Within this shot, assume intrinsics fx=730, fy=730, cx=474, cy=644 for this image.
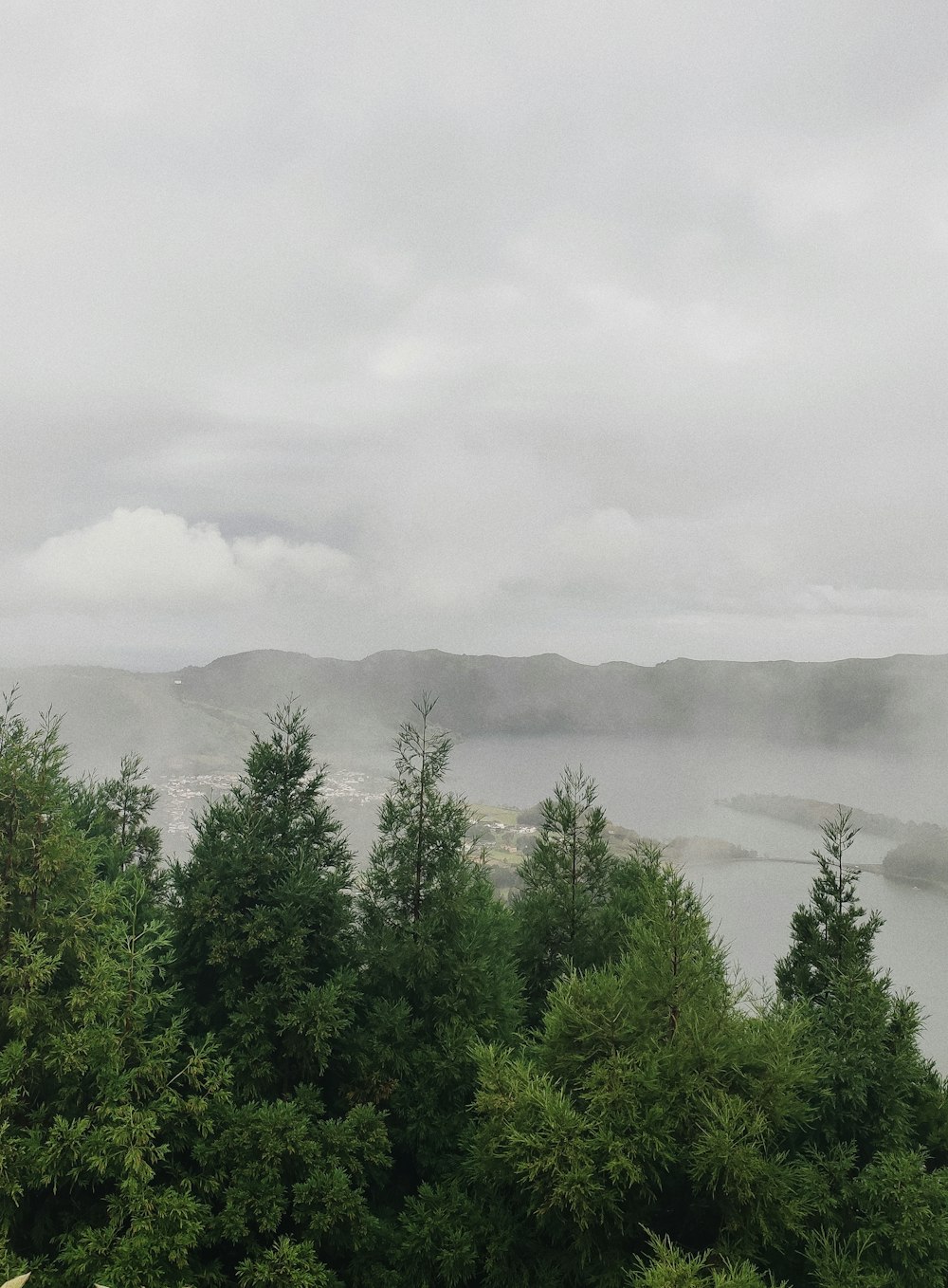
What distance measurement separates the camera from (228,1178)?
15.1 metres

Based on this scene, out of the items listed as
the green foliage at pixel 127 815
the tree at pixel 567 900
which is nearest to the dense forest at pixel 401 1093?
the tree at pixel 567 900

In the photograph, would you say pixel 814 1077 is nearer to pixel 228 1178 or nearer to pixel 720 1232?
pixel 720 1232

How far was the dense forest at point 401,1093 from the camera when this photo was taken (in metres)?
13.4

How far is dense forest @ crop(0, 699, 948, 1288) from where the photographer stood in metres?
13.4

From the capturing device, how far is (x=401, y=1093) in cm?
1745

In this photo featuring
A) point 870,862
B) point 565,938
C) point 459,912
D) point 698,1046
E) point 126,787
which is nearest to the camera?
point 698,1046

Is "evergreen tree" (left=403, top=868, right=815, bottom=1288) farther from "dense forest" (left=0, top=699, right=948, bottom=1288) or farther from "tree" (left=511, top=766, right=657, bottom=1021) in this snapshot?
"tree" (left=511, top=766, right=657, bottom=1021)

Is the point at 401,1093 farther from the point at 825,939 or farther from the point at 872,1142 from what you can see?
the point at 825,939

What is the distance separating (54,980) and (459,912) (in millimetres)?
9165

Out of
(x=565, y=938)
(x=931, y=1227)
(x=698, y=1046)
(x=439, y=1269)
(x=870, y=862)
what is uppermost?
(x=698, y=1046)

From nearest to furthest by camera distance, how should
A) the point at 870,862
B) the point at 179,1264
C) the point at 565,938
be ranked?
the point at 179,1264
the point at 565,938
the point at 870,862

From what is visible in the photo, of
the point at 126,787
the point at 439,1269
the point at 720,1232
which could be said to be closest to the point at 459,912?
the point at 439,1269

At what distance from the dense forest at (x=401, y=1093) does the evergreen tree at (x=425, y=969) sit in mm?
76

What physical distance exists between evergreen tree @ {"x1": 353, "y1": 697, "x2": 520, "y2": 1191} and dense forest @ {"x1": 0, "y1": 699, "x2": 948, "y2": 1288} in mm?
76
